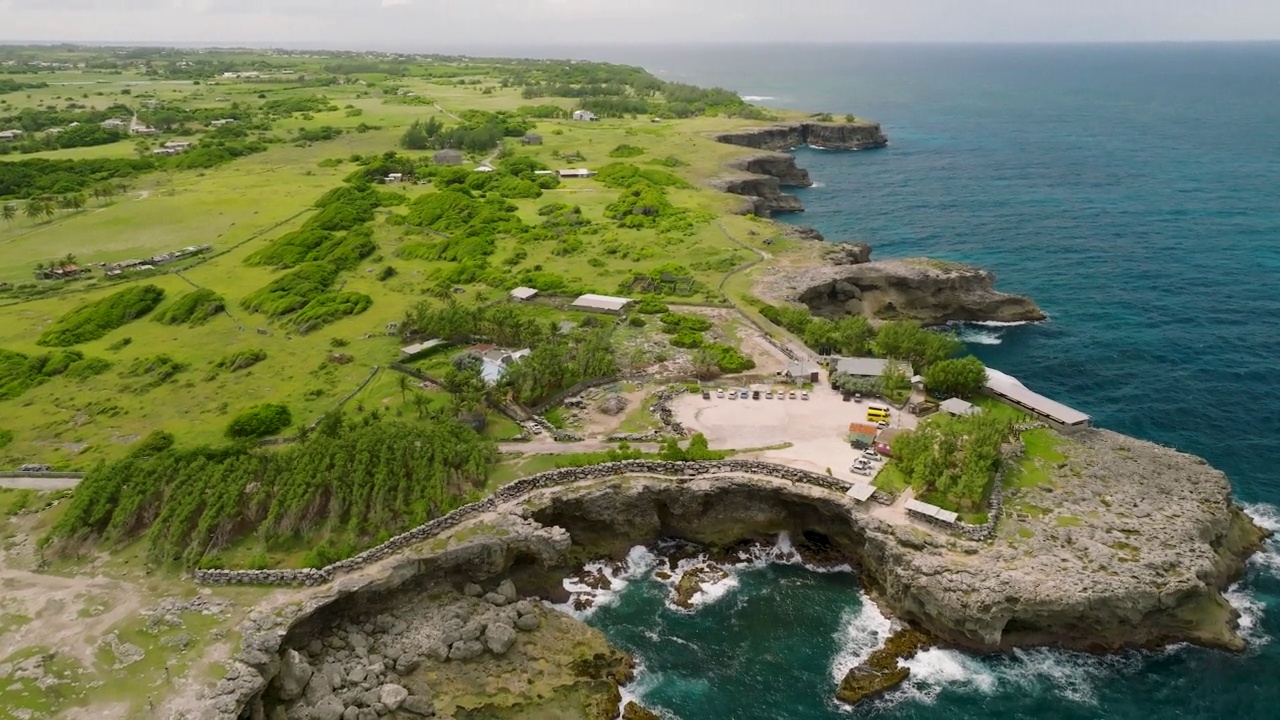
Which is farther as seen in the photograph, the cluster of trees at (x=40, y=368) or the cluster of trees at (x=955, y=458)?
the cluster of trees at (x=40, y=368)

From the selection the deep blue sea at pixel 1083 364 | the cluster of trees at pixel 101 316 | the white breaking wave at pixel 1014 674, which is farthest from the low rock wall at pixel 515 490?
the cluster of trees at pixel 101 316

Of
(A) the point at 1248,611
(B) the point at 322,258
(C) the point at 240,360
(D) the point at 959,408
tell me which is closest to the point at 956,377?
(D) the point at 959,408

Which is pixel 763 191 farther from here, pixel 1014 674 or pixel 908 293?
pixel 1014 674

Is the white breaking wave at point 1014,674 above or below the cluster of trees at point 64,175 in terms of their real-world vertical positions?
below

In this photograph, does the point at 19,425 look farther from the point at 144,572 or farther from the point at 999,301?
the point at 999,301

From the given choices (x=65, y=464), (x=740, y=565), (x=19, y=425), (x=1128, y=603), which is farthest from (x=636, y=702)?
(x=19, y=425)

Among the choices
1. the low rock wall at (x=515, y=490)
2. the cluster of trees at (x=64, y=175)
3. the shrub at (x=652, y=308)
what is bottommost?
the low rock wall at (x=515, y=490)

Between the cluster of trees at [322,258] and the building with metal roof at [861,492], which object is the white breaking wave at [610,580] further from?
the cluster of trees at [322,258]

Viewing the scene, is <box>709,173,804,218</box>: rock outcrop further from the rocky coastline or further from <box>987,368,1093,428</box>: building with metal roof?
the rocky coastline
